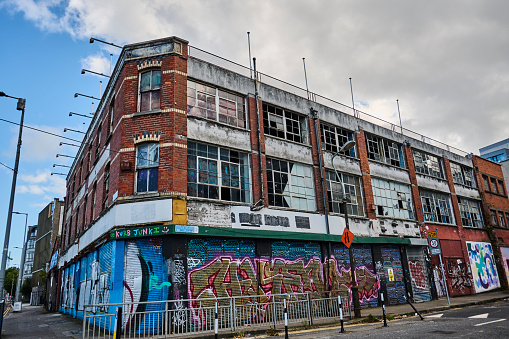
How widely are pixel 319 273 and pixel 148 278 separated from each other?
9043 millimetres

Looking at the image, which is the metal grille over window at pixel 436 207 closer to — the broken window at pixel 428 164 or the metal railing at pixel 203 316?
the broken window at pixel 428 164

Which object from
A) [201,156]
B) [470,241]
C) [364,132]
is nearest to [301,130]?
[364,132]

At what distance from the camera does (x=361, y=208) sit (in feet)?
72.5

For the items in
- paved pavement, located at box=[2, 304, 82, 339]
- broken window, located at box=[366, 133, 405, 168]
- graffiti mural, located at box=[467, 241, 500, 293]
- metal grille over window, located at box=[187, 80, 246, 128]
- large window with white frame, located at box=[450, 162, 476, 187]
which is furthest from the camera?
large window with white frame, located at box=[450, 162, 476, 187]

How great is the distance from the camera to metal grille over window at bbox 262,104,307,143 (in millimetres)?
19453

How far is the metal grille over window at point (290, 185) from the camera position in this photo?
1817cm

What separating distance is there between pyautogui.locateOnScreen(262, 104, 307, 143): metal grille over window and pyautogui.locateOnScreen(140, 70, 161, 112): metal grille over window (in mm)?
5901

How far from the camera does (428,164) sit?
2900 centimetres

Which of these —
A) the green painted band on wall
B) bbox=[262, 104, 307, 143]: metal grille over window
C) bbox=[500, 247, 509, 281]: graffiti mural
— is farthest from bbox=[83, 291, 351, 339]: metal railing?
bbox=[500, 247, 509, 281]: graffiti mural

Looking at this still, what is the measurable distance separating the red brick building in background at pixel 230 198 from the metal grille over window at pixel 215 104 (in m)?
0.06

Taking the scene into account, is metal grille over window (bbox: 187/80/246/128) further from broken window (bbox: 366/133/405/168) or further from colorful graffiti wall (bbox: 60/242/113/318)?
broken window (bbox: 366/133/405/168)

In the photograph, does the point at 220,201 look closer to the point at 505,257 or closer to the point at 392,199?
the point at 392,199

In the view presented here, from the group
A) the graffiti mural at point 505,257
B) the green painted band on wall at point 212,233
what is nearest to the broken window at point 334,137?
the green painted band on wall at point 212,233

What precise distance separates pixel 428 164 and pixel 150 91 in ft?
75.9
